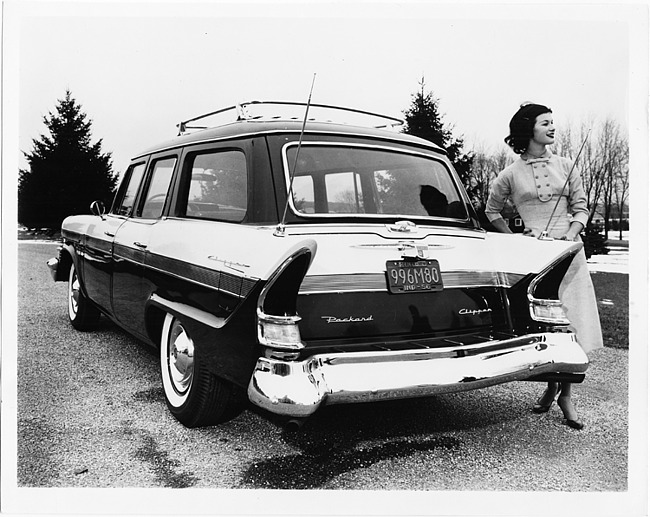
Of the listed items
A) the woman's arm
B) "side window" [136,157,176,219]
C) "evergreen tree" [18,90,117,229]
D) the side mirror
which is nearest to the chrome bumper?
the woman's arm

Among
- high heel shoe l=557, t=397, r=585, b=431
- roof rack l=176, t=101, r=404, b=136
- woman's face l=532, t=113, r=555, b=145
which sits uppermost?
roof rack l=176, t=101, r=404, b=136

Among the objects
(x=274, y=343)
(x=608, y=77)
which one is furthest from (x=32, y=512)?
(x=608, y=77)

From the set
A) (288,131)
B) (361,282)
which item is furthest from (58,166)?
(361,282)

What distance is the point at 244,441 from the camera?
2.82 meters

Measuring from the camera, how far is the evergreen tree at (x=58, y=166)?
3.27 m

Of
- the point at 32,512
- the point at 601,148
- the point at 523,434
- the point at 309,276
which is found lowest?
the point at 32,512

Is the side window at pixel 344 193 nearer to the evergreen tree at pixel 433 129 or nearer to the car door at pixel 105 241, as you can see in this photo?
the evergreen tree at pixel 433 129

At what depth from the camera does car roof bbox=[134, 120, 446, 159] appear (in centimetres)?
285

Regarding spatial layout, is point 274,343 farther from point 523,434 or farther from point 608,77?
point 608,77

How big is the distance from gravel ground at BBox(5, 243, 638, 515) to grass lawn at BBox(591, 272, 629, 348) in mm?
455

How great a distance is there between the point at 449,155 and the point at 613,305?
1.48 m

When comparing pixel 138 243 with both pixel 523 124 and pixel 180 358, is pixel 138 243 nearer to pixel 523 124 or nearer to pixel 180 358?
pixel 180 358

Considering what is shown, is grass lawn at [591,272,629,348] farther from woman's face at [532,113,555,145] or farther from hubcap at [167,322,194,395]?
hubcap at [167,322,194,395]

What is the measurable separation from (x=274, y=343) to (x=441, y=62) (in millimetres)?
1943
